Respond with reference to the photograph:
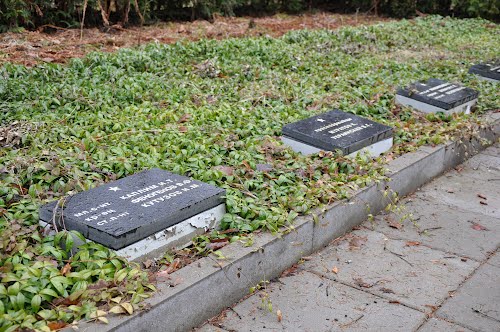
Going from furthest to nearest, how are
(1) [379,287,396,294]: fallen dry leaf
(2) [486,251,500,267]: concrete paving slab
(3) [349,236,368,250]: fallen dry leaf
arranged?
(3) [349,236,368,250]: fallen dry leaf
(2) [486,251,500,267]: concrete paving slab
(1) [379,287,396,294]: fallen dry leaf

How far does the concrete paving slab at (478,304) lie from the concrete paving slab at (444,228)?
1.09ft

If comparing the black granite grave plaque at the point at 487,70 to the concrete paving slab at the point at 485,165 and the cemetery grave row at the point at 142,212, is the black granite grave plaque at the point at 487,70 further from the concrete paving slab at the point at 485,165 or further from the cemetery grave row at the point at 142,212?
the cemetery grave row at the point at 142,212

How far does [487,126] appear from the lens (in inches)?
273

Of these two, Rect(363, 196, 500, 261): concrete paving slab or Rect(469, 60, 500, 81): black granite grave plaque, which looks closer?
Rect(363, 196, 500, 261): concrete paving slab

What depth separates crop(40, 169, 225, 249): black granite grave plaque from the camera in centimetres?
369

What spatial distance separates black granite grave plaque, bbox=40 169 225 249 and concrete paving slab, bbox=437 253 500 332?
59.3 inches

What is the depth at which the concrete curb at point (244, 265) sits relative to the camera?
335 centimetres

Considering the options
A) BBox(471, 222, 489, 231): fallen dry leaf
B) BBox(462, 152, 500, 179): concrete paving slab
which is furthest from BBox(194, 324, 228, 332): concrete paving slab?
BBox(462, 152, 500, 179): concrete paving slab

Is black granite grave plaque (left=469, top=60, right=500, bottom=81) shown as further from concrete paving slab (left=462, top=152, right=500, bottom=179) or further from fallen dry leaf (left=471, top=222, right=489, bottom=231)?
fallen dry leaf (left=471, top=222, right=489, bottom=231)

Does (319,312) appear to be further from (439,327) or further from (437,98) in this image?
(437,98)

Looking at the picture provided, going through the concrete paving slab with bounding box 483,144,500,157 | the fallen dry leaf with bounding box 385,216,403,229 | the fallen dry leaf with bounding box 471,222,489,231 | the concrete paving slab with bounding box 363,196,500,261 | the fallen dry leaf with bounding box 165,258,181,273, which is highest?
the fallen dry leaf with bounding box 165,258,181,273

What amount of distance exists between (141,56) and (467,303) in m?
5.15

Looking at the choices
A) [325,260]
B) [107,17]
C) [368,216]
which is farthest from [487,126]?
[107,17]

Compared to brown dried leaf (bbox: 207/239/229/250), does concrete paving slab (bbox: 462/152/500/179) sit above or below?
below
